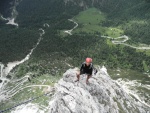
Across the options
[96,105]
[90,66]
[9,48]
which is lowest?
[9,48]

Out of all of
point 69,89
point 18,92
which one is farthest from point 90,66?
point 18,92

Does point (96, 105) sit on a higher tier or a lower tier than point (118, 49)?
higher

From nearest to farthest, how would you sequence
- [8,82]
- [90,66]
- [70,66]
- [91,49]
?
1. [90,66]
2. [8,82]
3. [70,66]
4. [91,49]

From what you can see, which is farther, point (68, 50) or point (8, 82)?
point (68, 50)

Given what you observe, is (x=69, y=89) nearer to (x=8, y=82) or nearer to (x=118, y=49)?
(x=8, y=82)

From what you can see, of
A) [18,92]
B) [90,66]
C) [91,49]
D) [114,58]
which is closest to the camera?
[90,66]

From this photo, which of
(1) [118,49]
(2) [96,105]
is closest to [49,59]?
(1) [118,49]
